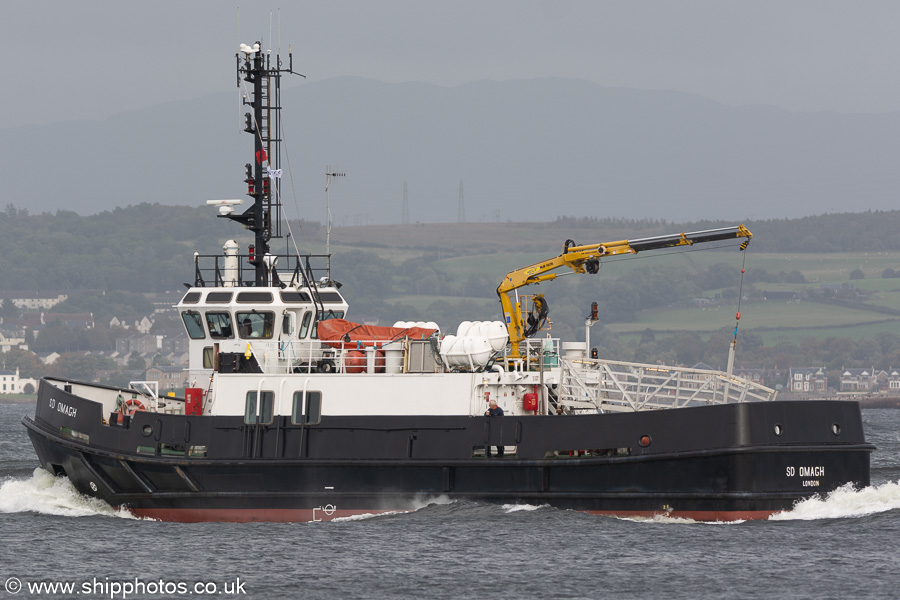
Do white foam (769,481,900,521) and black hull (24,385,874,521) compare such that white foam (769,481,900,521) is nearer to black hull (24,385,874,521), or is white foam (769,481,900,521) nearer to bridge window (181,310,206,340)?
black hull (24,385,874,521)

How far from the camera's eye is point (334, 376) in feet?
66.6

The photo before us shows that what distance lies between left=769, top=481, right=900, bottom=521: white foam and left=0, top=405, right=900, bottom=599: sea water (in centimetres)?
2

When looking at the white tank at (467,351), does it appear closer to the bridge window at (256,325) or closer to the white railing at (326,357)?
the white railing at (326,357)

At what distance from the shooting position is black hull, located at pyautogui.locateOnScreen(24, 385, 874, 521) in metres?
18.4

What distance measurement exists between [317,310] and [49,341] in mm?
158668

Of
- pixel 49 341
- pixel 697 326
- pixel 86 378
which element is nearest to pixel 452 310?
pixel 697 326

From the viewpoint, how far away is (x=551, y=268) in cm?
2108

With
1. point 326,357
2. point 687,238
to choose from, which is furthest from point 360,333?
point 687,238

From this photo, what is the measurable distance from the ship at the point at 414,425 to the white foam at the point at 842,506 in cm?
16

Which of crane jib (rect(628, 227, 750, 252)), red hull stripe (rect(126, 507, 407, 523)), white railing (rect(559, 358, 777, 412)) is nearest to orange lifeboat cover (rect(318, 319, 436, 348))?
white railing (rect(559, 358, 777, 412))

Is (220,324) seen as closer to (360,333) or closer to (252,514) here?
(360,333)

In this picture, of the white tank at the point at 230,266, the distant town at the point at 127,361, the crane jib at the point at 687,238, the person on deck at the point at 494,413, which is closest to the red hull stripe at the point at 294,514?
the person on deck at the point at 494,413

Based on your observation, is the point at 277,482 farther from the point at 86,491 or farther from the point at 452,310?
the point at 452,310

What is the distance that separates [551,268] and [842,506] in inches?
225
